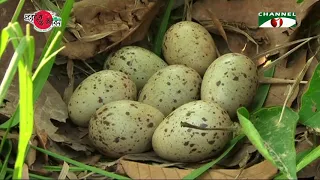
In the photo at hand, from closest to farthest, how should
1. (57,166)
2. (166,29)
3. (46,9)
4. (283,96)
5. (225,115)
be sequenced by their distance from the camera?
(57,166)
(225,115)
(283,96)
(46,9)
(166,29)

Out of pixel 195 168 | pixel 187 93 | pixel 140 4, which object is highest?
pixel 140 4

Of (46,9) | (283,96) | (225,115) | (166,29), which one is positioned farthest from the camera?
(166,29)

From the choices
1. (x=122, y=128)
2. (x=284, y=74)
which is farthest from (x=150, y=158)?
(x=284, y=74)

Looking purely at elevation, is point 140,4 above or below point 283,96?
above

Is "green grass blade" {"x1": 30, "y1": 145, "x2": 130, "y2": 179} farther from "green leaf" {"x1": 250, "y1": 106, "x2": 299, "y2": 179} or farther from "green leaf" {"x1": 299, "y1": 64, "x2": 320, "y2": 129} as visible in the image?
"green leaf" {"x1": 299, "y1": 64, "x2": 320, "y2": 129}

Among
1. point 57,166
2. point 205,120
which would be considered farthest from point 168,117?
point 57,166

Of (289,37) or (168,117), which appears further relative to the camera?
(289,37)

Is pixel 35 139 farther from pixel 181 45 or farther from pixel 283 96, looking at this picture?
pixel 283 96

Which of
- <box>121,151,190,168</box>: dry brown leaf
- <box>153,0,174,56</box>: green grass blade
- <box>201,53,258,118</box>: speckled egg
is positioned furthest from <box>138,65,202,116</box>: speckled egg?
<box>153,0,174,56</box>: green grass blade
